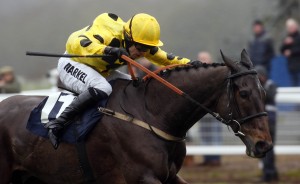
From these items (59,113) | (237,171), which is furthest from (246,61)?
(237,171)

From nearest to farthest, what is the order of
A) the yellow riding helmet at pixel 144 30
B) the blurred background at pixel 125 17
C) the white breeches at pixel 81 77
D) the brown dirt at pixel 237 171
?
the yellow riding helmet at pixel 144 30 < the white breeches at pixel 81 77 < the brown dirt at pixel 237 171 < the blurred background at pixel 125 17

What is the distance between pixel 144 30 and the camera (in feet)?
23.7

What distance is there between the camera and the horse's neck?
7066 mm

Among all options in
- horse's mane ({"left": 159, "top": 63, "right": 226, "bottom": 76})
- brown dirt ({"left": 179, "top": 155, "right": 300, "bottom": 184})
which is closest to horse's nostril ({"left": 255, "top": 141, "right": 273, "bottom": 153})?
horse's mane ({"left": 159, "top": 63, "right": 226, "bottom": 76})

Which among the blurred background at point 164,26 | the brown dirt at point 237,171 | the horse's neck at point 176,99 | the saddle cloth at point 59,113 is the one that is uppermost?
the horse's neck at point 176,99

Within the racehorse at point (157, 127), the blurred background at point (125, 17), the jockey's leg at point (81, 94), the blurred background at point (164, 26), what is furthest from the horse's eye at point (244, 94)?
the blurred background at point (125, 17)

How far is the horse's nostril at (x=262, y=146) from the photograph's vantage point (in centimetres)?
672

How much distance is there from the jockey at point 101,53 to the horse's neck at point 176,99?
0.27 meters

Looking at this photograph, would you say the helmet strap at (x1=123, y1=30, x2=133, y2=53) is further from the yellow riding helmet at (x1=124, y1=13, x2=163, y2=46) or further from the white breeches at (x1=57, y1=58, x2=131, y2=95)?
the white breeches at (x1=57, y1=58, x2=131, y2=95)

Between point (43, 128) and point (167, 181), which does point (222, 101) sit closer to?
point (167, 181)

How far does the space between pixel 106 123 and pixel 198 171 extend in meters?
5.31

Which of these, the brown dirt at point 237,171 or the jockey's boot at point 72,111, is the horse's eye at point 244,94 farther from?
the brown dirt at point 237,171

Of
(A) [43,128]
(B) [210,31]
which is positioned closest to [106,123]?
(A) [43,128]

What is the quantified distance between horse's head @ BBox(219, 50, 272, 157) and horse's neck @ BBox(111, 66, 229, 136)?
123mm
